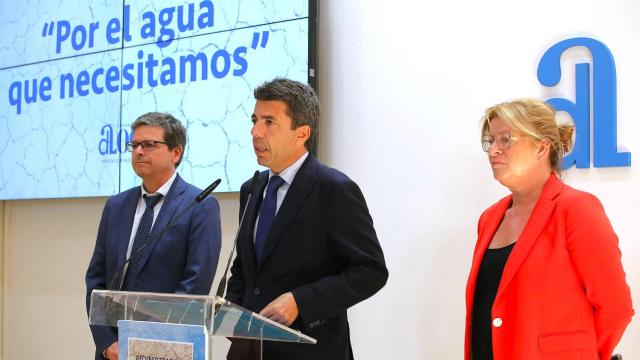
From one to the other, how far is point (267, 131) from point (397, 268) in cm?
131

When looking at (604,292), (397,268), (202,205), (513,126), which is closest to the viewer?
(604,292)

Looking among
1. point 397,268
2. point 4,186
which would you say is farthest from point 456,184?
point 4,186

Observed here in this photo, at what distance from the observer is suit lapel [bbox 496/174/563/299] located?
7.10 feet

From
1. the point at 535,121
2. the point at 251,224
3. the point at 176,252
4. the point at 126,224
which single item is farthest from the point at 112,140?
the point at 535,121

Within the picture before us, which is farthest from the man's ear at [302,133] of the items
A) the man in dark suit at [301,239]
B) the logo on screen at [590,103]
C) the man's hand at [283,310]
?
the logo on screen at [590,103]

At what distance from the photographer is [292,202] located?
7.36ft

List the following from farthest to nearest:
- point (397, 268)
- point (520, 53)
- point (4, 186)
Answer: point (4, 186)
point (397, 268)
point (520, 53)

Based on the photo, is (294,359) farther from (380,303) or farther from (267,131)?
(380,303)

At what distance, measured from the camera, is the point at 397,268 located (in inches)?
134

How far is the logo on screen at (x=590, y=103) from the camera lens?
2842mm

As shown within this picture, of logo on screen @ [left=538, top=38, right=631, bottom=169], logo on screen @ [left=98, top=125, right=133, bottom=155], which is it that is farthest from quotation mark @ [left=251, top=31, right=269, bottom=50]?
logo on screen @ [left=538, top=38, right=631, bottom=169]

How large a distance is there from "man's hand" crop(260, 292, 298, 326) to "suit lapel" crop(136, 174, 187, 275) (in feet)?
2.70

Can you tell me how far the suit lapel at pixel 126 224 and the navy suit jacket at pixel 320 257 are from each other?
0.72 meters

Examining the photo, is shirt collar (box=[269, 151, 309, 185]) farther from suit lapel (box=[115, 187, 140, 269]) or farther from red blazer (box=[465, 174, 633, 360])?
suit lapel (box=[115, 187, 140, 269])
